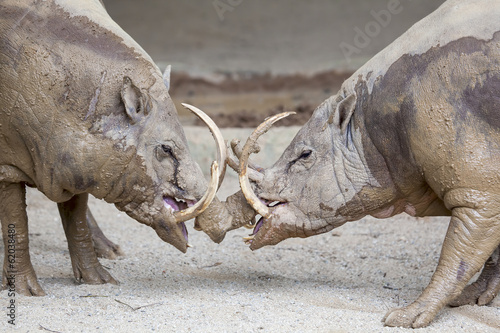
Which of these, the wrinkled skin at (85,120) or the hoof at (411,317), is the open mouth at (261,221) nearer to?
the wrinkled skin at (85,120)

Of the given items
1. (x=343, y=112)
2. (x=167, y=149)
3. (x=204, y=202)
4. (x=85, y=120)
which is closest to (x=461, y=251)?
(x=343, y=112)

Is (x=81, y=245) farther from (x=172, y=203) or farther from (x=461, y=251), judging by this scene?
(x=461, y=251)

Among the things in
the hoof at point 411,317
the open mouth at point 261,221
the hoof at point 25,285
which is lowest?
the hoof at point 411,317

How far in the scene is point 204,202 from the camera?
490cm

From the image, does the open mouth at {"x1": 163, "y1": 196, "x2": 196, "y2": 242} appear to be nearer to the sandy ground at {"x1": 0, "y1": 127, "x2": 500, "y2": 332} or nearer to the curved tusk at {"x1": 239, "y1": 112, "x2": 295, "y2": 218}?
the curved tusk at {"x1": 239, "y1": 112, "x2": 295, "y2": 218}

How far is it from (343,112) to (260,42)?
10.1 metres

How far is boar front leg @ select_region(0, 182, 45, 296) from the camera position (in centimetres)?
521

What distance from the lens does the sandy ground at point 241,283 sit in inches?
183

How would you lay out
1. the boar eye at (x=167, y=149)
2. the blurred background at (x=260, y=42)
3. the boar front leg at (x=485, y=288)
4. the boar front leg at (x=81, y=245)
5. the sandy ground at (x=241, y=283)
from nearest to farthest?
1. the sandy ground at (x=241, y=283)
2. the boar eye at (x=167, y=149)
3. the boar front leg at (x=485, y=288)
4. the boar front leg at (x=81, y=245)
5. the blurred background at (x=260, y=42)

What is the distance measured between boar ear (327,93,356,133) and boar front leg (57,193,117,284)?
204 cm

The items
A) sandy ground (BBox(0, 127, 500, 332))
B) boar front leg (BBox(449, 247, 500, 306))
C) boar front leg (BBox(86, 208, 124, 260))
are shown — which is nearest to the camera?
sandy ground (BBox(0, 127, 500, 332))

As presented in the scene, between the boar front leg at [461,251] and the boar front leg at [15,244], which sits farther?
the boar front leg at [15,244]

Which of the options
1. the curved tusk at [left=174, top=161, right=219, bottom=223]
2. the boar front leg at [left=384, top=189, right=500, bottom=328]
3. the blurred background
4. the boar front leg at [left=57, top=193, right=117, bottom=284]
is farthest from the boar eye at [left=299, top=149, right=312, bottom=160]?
the blurred background

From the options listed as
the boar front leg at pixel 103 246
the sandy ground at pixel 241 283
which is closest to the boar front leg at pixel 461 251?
the sandy ground at pixel 241 283
